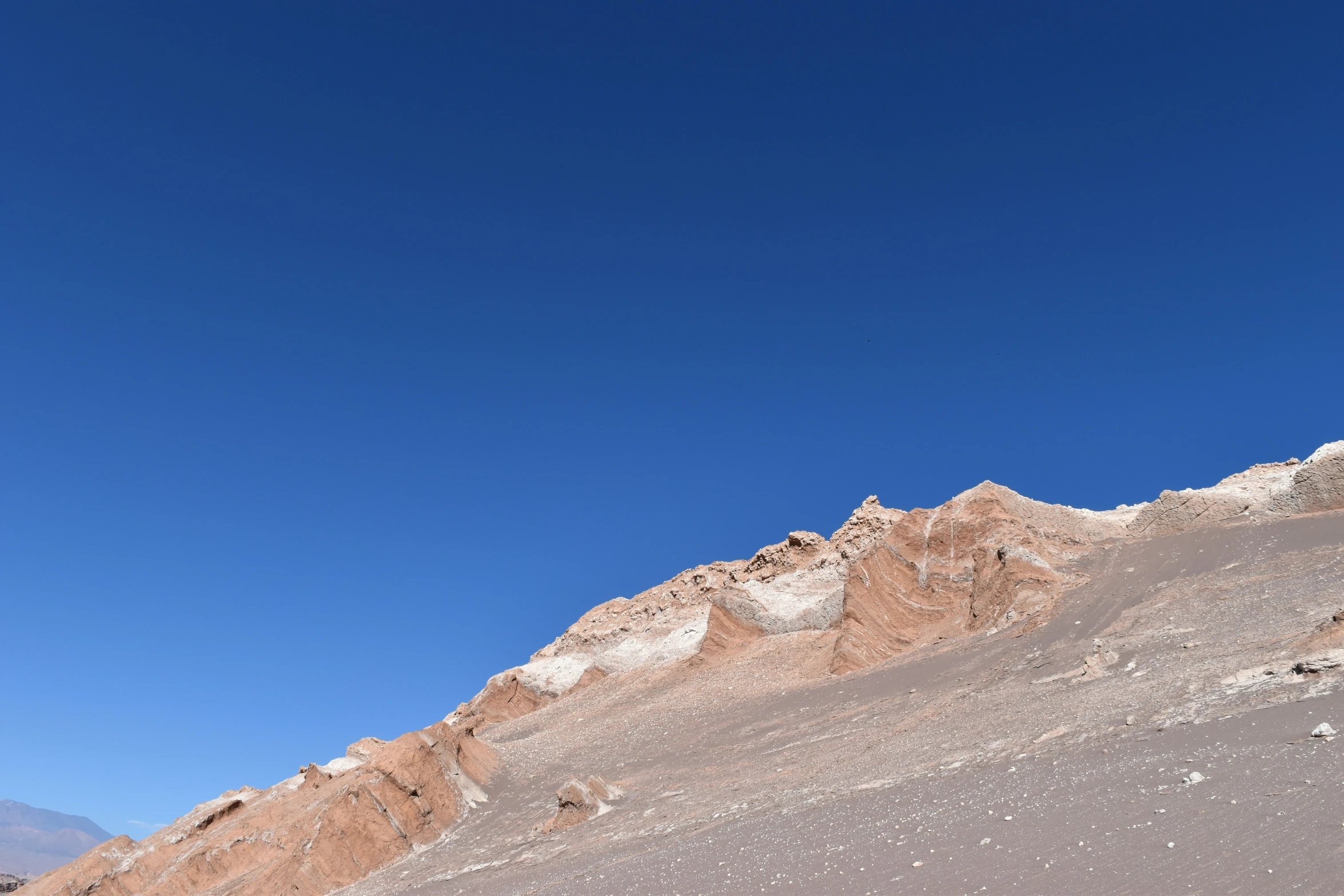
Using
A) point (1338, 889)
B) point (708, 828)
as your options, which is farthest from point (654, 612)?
point (1338, 889)

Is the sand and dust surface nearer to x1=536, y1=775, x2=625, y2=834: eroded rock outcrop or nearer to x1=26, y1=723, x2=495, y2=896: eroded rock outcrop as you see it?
x1=536, y1=775, x2=625, y2=834: eroded rock outcrop

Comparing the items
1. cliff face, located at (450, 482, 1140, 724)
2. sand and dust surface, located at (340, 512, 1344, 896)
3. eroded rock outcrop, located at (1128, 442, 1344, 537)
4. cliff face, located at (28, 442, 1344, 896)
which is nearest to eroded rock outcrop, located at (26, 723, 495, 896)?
cliff face, located at (28, 442, 1344, 896)

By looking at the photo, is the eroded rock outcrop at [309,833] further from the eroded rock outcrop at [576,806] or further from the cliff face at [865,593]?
the cliff face at [865,593]

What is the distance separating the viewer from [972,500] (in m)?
37.5

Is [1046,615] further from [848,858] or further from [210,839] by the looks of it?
[210,839]

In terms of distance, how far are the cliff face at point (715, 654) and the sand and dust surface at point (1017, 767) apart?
0.84 meters

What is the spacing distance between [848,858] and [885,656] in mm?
22114

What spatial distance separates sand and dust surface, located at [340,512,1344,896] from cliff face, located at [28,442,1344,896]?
0.84 metres

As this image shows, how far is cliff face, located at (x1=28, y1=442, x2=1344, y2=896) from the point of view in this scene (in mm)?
22281

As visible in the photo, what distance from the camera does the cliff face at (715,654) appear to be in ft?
73.1

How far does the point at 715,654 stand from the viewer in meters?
40.9

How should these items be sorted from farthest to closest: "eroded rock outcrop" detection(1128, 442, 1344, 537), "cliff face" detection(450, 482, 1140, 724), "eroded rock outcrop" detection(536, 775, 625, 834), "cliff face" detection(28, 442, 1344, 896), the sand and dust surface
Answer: "cliff face" detection(450, 482, 1140, 724)
"eroded rock outcrop" detection(1128, 442, 1344, 537)
"cliff face" detection(28, 442, 1344, 896)
"eroded rock outcrop" detection(536, 775, 625, 834)
the sand and dust surface

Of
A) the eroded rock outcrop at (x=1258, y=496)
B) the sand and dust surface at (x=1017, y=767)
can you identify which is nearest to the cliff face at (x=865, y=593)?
the eroded rock outcrop at (x=1258, y=496)

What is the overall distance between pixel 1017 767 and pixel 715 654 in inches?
1097
